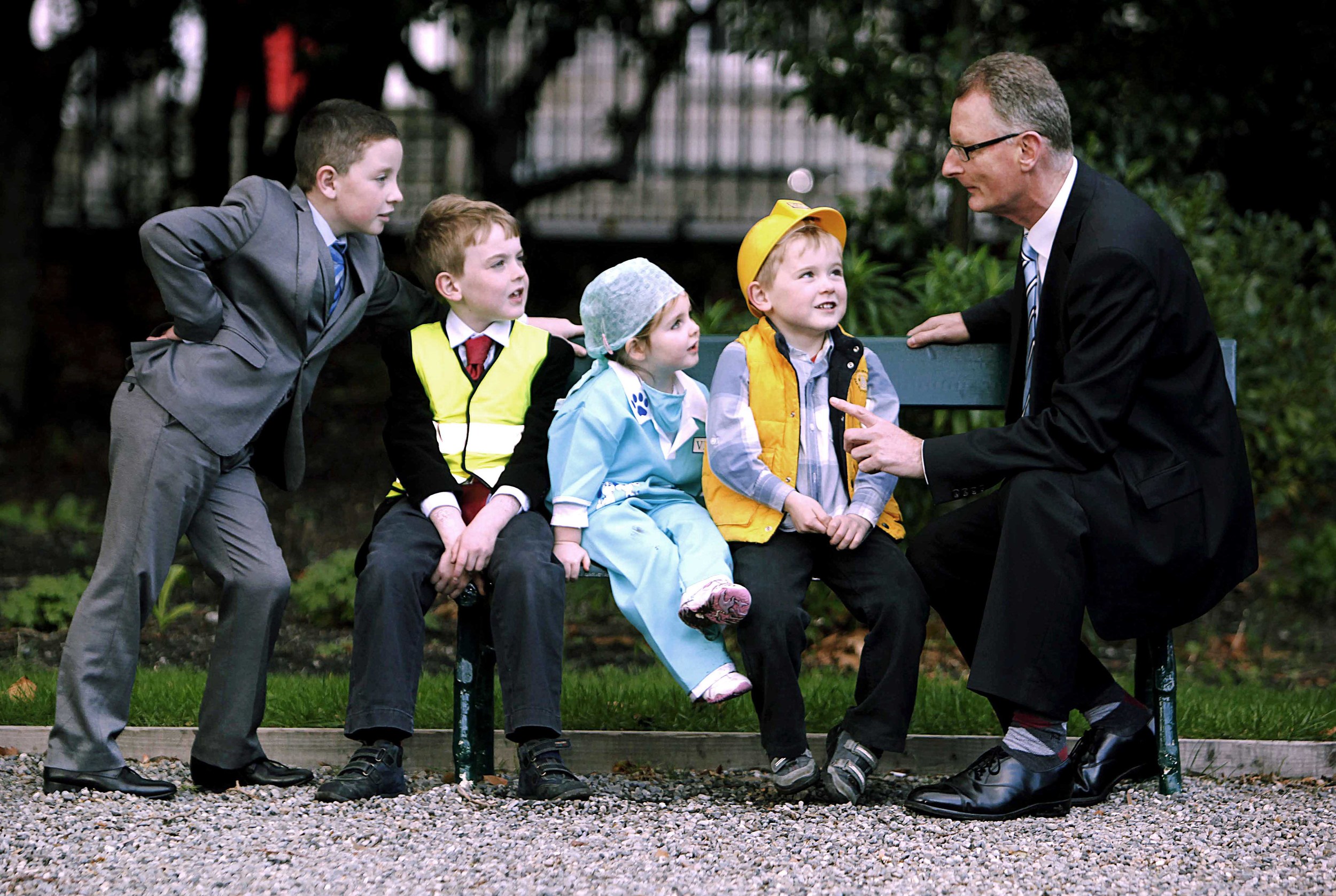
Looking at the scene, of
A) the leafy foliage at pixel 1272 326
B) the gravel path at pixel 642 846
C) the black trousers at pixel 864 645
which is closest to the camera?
the gravel path at pixel 642 846

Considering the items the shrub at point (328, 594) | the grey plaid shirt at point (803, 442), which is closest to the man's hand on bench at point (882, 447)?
the grey plaid shirt at point (803, 442)

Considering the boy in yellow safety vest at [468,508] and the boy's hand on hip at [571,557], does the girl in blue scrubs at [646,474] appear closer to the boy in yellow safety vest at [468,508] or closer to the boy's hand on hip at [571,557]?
the boy's hand on hip at [571,557]

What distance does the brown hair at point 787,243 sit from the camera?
3.89m

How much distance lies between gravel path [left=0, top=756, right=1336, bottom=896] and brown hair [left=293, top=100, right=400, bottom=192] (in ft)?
5.41

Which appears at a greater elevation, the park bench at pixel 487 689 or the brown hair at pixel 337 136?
the brown hair at pixel 337 136

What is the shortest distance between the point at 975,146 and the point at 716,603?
137 cm

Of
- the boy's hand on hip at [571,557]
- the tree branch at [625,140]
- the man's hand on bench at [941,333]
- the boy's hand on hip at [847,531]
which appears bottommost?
the boy's hand on hip at [571,557]

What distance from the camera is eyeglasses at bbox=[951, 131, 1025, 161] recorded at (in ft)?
12.2

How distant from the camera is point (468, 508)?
3891 mm

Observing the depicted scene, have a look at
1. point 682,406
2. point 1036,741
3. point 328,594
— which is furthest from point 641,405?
point 328,594

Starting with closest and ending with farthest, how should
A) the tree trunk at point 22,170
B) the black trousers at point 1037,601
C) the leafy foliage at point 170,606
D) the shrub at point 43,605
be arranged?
1. the black trousers at point 1037,601
2. the shrub at point 43,605
3. the leafy foliage at point 170,606
4. the tree trunk at point 22,170

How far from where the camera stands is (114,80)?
11.8 m

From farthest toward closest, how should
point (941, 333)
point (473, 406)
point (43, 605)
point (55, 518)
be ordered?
point (55, 518) → point (43, 605) → point (941, 333) → point (473, 406)

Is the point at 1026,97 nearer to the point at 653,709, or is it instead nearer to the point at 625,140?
the point at 653,709
